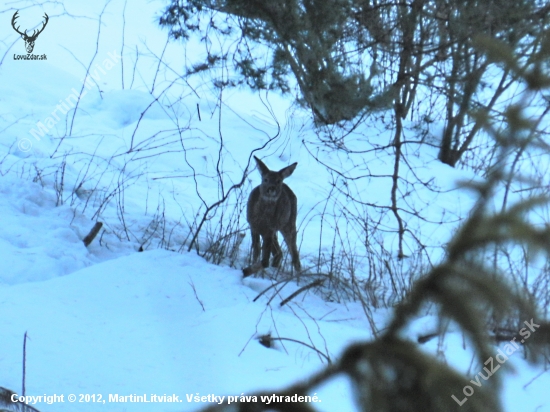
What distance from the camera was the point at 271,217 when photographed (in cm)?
712

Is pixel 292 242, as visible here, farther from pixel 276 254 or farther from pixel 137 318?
pixel 137 318

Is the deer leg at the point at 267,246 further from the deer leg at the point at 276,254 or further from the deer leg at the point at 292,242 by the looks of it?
the deer leg at the point at 292,242

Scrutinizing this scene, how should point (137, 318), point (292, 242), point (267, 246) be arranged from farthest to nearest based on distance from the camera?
point (292, 242) → point (267, 246) → point (137, 318)

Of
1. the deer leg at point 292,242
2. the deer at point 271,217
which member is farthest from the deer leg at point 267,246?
the deer leg at point 292,242

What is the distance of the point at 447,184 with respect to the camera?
11.1 metres

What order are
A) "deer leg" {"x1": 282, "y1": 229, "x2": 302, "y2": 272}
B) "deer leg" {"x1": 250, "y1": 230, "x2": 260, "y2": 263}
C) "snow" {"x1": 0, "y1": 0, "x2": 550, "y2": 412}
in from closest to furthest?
"snow" {"x1": 0, "y1": 0, "x2": 550, "y2": 412}, "deer leg" {"x1": 250, "y1": 230, "x2": 260, "y2": 263}, "deer leg" {"x1": 282, "y1": 229, "x2": 302, "y2": 272}

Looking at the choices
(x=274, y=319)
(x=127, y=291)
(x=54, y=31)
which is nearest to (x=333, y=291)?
(x=274, y=319)

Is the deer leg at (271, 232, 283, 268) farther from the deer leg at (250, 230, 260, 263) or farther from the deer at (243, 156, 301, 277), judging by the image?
the deer leg at (250, 230, 260, 263)

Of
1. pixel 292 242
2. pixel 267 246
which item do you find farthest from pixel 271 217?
pixel 292 242

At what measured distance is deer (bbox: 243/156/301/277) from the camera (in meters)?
7.07

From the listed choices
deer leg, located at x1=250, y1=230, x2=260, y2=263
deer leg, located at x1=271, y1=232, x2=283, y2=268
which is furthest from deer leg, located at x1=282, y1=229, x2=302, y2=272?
deer leg, located at x1=250, y1=230, x2=260, y2=263

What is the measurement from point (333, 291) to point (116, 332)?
2420 mm

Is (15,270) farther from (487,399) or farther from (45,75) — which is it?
(45,75)

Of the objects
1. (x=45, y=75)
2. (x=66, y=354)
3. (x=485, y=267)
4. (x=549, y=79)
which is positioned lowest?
(x=66, y=354)
